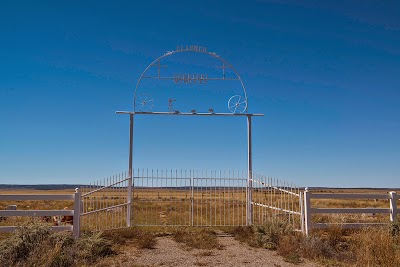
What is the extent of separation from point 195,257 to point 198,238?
2.24 meters

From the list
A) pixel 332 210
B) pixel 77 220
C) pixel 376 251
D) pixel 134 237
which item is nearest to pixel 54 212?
pixel 77 220

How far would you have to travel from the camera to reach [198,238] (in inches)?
489

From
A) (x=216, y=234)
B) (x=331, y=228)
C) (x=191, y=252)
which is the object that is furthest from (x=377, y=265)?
(x=216, y=234)

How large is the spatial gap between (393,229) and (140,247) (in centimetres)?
688

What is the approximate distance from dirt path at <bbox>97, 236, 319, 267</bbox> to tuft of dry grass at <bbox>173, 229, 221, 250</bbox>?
0.27 m

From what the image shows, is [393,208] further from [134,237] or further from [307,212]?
[134,237]

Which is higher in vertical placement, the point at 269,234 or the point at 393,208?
the point at 393,208

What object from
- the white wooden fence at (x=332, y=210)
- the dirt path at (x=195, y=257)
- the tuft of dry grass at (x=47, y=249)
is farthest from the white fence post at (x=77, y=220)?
the white wooden fence at (x=332, y=210)

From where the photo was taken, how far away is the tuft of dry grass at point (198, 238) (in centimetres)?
1151

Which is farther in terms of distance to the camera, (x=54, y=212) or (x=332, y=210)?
(x=332, y=210)

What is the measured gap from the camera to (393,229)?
38.4 feet

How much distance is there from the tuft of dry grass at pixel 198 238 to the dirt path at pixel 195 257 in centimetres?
27

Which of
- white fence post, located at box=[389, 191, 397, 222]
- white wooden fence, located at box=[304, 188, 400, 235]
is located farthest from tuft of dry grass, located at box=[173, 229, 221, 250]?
A: white fence post, located at box=[389, 191, 397, 222]

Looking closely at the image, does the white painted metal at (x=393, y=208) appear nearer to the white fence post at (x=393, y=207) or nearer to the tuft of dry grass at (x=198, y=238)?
the white fence post at (x=393, y=207)
